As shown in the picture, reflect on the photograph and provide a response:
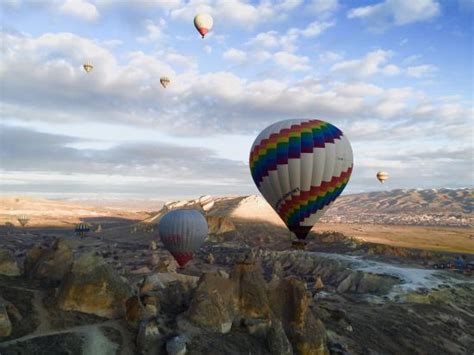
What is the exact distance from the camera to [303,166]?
4488cm

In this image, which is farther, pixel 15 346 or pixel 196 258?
pixel 196 258

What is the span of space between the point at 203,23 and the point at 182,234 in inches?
1265

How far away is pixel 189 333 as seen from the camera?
2886cm

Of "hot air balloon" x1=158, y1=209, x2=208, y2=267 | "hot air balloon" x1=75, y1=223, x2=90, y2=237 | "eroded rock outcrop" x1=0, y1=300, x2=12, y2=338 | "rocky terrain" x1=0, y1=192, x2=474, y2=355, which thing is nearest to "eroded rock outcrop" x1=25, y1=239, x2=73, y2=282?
"rocky terrain" x1=0, y1=192, x2=474, y2=355

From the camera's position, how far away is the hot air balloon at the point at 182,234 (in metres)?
54.4

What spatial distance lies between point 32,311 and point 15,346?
195 inches

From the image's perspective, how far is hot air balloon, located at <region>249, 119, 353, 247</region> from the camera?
44.9m

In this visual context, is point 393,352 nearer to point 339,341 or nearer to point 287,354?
point 339,341

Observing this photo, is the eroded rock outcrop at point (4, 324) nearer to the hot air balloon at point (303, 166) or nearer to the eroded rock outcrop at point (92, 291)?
the eroded rock outcrop at point (92, 291)

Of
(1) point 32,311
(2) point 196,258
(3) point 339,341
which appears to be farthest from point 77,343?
(2) point 196,258

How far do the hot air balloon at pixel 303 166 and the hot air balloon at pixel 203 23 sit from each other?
25543 mm

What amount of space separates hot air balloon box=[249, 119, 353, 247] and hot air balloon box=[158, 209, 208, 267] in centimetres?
1330

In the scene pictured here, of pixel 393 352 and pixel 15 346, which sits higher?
pixel 15 346

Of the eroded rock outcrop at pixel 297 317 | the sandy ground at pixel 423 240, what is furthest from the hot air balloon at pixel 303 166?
the sandy ground at pixel 423 240
